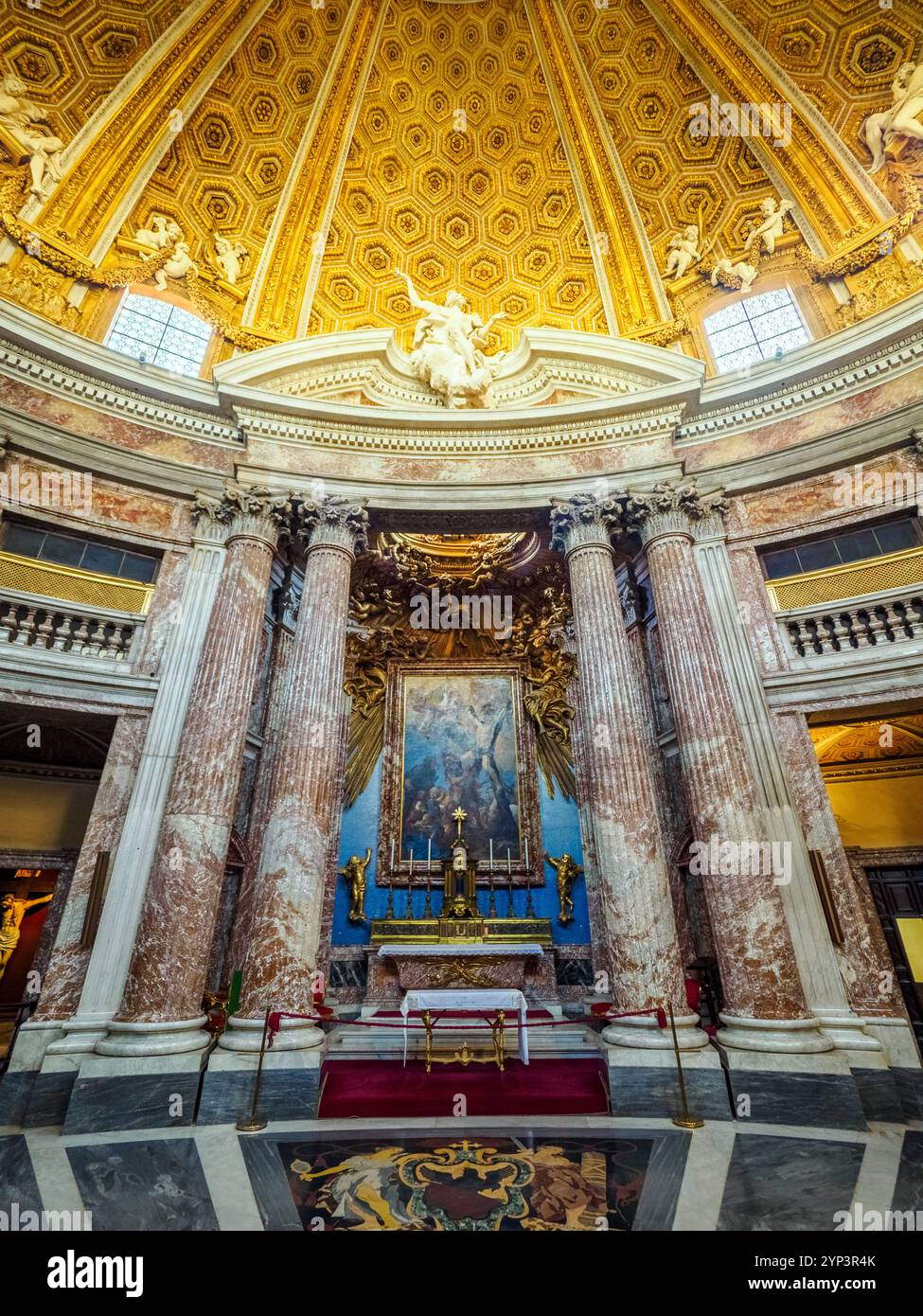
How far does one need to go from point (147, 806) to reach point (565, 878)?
6699mm

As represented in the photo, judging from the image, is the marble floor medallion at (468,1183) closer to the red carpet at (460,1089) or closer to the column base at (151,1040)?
the red carpet at (460,1089)

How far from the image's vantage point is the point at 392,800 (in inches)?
422

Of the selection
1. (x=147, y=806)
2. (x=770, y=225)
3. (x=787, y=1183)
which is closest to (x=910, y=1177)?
(x=787, y=1183)

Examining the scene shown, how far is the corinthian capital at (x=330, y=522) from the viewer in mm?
8570

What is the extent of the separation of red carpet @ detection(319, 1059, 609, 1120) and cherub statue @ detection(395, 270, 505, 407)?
978 cm

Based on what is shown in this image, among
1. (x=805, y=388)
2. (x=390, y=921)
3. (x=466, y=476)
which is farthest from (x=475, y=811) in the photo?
(x=805, y=388)

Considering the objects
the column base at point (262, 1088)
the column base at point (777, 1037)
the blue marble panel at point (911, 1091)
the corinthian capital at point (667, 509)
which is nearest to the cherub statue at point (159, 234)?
the corinthian capital at point (667, 509)

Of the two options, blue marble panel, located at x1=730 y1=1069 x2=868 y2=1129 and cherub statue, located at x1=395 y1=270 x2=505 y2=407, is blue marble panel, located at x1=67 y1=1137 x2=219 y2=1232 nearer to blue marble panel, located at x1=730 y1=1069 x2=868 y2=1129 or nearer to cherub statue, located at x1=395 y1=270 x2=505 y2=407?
blue marble panel, located at x1=730 y1=1069 x2=868 y2=1129

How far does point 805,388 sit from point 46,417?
11.0 m

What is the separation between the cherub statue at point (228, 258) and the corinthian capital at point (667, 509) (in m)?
9.13

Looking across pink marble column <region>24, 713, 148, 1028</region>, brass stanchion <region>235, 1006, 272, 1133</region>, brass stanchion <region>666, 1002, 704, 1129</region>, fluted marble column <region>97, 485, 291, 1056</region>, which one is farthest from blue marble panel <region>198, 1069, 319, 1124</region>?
brass stanchion <region>666, 1002, 704, 1129</region>

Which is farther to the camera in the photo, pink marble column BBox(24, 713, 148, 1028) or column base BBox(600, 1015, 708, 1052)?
pink marble column BBox(24, 713, 148, 1028)

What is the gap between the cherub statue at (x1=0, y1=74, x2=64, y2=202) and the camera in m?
9.51
